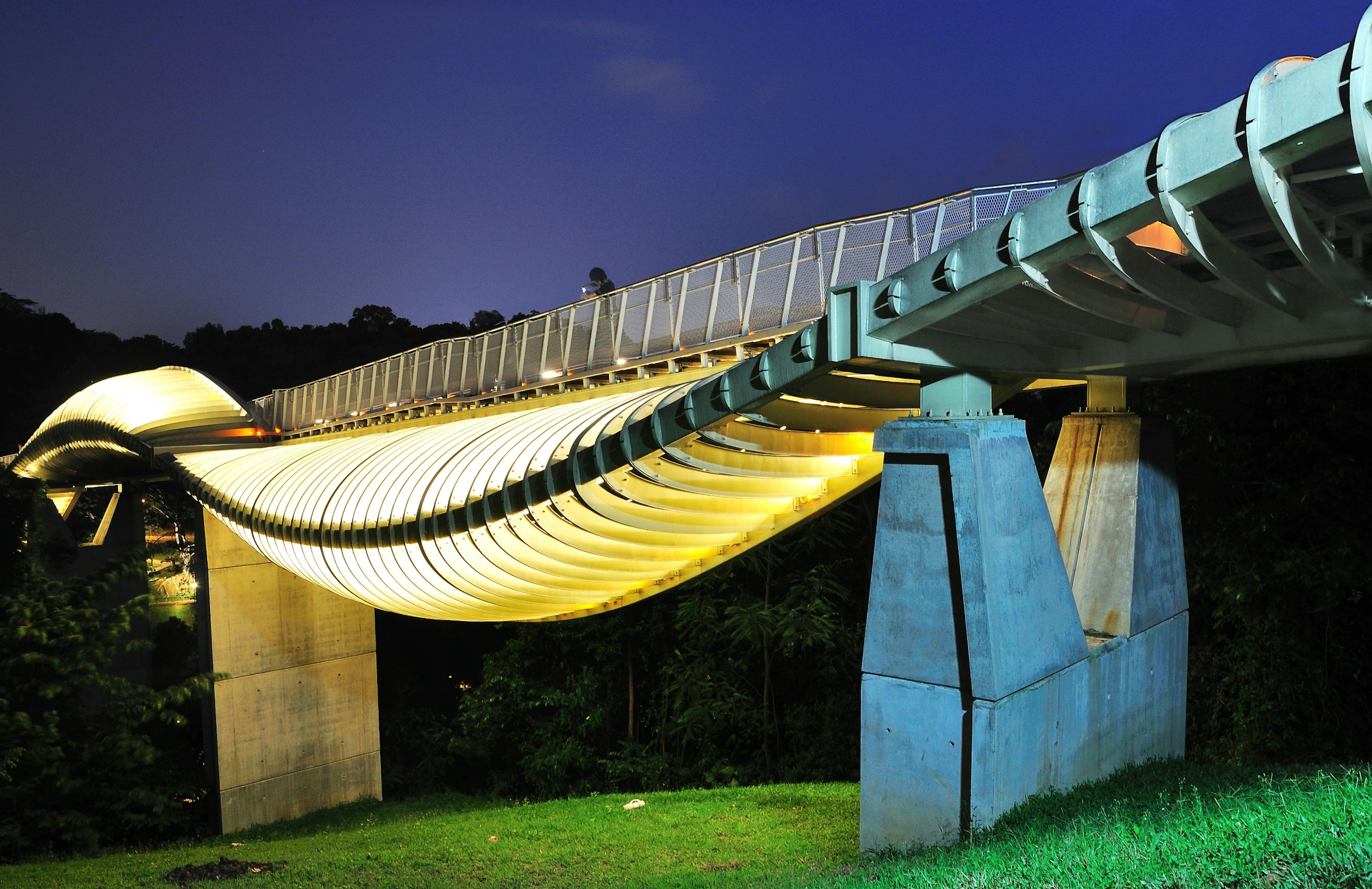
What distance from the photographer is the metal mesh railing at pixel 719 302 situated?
28.1ft

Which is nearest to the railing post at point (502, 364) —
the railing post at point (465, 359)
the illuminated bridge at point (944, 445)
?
the railing post at point (465, 359)

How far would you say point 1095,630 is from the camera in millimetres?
7645

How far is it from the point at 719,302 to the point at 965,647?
556 cm

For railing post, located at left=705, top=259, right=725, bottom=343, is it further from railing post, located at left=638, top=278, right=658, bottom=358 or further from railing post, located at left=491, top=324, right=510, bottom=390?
railing post, located at left=491, top=324, right=510, bottom=390

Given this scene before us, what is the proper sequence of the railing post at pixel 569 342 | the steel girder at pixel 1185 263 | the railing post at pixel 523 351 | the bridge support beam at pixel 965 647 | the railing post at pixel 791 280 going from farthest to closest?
the railing post at pixel 523 351, the railing post at pixel 569 342, the railing post at pixel 791 280, the bridge support beam at pixel 965 647, the steel girder at pixel 1185 263

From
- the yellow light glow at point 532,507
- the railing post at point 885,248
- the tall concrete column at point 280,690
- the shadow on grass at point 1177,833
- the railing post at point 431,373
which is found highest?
the railing post at point 885,248

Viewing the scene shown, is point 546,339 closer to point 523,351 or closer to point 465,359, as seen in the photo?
point 523,351

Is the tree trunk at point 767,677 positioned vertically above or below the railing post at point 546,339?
below

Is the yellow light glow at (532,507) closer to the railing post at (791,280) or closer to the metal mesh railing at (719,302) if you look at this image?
the metal mesh railing at (719,302)

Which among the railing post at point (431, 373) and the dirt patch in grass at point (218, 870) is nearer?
the dirt patch in grass at point (218, 870)

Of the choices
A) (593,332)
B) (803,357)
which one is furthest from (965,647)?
(593,332)

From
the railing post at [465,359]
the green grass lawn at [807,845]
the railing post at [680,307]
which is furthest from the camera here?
the railing post at [465,359]

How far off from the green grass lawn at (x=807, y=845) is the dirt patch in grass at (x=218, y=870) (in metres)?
0.24

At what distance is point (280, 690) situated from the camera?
63.2 feet
